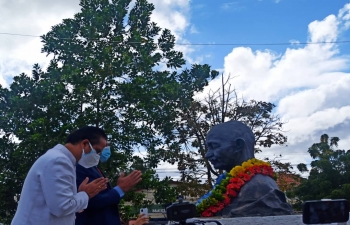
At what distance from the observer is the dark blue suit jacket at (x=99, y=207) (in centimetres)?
361

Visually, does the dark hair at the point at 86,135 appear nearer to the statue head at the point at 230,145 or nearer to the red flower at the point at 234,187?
the red flower at the point at 234,187

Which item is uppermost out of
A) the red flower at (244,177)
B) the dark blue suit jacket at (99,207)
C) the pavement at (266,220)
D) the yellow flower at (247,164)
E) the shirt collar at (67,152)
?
the yellow flower at (247,164)

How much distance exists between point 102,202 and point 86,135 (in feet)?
1.83

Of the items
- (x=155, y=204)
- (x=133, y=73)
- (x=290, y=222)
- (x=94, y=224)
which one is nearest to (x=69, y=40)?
(x=133, y=73)

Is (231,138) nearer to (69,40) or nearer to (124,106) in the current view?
(124,106)

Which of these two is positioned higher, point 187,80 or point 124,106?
point 187,80

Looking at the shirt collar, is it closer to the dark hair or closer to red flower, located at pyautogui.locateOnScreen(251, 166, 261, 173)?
the dark hair

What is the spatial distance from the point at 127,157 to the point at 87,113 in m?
1.41

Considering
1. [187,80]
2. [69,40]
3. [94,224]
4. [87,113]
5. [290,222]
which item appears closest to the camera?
[94,224]

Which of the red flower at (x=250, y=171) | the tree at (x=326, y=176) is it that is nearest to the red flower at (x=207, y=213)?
the red flower at (x=250, y=171)

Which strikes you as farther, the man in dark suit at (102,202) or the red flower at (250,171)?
the red flower at (250,171)

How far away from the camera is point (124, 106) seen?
1219 cm

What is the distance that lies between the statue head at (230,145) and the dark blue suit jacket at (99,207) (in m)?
4.86

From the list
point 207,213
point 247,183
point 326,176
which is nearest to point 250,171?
point 247,183
